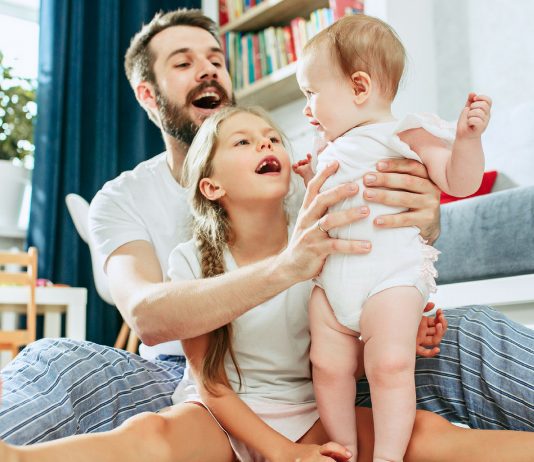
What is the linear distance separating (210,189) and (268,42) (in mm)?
2294

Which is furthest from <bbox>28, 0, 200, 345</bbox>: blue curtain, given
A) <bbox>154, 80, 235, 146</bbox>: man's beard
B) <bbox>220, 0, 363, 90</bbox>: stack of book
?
<bbox>154, 80, 235, 146</bbox>: man's beard

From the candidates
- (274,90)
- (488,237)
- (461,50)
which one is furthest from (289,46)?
(488,237)

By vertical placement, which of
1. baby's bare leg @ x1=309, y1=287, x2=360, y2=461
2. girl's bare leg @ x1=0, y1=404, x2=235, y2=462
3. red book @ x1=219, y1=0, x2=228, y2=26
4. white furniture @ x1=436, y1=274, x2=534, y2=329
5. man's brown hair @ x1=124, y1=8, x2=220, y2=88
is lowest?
girl's bare leg @ x1=0, y1=404, x2=235, y2=462

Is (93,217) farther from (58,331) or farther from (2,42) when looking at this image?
(2,42)

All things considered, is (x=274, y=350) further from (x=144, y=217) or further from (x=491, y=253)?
(x=491, y=253)

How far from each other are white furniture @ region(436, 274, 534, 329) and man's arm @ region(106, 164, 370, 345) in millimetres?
843

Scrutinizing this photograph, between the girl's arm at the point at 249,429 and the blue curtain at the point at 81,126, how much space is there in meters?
2.40

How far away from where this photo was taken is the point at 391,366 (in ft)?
3.20

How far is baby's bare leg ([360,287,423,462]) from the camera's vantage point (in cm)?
97

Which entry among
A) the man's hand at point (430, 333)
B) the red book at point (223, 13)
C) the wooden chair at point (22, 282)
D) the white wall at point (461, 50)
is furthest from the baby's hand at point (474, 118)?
the red book at point (223, 13)

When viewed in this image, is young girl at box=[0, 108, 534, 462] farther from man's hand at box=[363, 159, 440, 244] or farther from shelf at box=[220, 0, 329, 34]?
shelf at box=[220, 0, 329, 34]

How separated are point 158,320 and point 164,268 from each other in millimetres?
361

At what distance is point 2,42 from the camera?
365 cm

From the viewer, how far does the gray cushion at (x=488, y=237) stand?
1779mm
